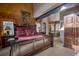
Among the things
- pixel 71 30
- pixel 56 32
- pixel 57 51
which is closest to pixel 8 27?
pixel 56 32

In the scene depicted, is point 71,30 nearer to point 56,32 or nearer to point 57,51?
point 56,32

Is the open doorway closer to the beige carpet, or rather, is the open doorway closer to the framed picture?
the beige carpet

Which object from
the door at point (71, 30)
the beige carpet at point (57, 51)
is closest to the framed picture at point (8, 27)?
the beige carpet at point (57, 51)

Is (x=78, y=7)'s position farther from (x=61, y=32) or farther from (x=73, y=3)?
(x=61, y=32)

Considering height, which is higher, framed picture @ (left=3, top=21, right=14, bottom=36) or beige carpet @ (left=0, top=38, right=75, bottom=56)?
framed picture @ (left=3, top=21, right=14, bottom=36)

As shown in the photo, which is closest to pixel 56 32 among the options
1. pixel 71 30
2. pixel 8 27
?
pixel 71 30

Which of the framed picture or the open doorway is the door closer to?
the open doorway

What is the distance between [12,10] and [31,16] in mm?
313

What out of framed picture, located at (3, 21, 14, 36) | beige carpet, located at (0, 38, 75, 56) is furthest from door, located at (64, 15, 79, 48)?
framed picture, located at (3, 21, 14, 36)

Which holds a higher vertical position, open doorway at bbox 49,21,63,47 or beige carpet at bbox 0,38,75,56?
open doorway at bbox 49,21,63,47

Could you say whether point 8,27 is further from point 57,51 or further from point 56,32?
point 57,51

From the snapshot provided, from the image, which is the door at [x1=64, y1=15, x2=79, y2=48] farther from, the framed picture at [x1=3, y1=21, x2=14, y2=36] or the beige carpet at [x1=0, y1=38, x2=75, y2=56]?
the framed picture at [x1=3, y1=21, x2=14, y2=36]

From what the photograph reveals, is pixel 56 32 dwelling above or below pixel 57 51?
above

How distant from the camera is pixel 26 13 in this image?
183 cm
